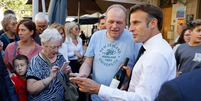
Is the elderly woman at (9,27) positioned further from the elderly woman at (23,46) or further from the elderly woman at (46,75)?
the elderly woman at (46,75)

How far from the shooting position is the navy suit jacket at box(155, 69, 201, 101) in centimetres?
62

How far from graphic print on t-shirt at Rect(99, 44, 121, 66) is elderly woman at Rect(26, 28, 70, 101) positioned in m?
0.55

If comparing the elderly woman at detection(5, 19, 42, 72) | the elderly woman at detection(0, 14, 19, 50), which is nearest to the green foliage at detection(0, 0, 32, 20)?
the elderly woman at detection(0, 14, 19, 50)

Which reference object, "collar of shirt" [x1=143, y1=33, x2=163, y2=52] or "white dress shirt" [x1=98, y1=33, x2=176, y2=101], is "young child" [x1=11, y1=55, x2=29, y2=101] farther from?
"collar of shirt" [x1=143, y1=33, x2=163, y2=52]

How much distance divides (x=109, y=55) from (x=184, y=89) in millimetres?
1375

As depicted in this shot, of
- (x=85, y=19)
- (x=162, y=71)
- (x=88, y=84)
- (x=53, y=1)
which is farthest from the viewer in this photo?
(x=85, y=19)

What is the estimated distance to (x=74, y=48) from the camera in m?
4.05

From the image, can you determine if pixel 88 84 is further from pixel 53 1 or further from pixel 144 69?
pixel 53 1

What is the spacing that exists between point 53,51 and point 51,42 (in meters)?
0.12

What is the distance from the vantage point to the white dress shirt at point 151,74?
113 centimetres

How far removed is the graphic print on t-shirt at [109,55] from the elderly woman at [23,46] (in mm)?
1176

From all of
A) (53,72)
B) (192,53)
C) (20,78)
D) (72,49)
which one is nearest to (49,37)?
(53,72)

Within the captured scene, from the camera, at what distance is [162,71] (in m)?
1.15

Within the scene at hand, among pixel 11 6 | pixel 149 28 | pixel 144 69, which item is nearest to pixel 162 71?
pixel 144 69
